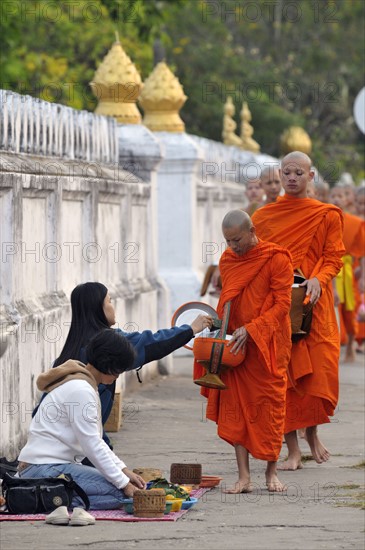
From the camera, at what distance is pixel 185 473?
7949 millimetres

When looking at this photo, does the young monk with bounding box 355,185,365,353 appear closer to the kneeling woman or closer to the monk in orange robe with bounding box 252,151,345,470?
the monk in orange robe with bounding box 252,151,345,470

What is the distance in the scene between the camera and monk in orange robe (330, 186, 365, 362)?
49.5 ft

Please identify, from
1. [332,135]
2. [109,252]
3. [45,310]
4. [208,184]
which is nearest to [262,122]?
[332,135]

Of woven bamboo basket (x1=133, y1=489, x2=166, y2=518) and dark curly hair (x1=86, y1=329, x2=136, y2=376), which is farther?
dark curly hair (x1=86, y1=329, x2=136, y2=376)

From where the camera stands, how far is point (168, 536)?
21.9 feet

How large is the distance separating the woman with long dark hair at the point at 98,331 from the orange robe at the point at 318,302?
1.38 metres

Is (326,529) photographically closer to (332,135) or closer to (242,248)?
(242,248)

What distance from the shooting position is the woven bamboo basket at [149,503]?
23.0ft

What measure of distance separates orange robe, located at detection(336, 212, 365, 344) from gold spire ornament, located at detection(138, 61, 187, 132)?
6.15ft

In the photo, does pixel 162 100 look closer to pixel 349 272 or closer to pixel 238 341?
pixel 349 272

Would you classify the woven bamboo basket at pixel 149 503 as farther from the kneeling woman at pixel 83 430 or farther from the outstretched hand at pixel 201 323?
the outstretched hand at pixel 201 323

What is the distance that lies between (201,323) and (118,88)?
585 centimetres

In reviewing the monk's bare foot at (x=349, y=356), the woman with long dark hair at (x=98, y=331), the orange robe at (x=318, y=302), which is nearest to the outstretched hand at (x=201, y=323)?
the woman with long dark hair at (x=98, y=331)

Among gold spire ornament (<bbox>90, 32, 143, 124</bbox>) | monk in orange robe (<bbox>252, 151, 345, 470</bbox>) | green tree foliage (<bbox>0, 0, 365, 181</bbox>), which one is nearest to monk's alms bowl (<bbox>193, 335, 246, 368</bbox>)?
monk in orange robe (<bbox>252, 151, 345, 470</bbox>)
